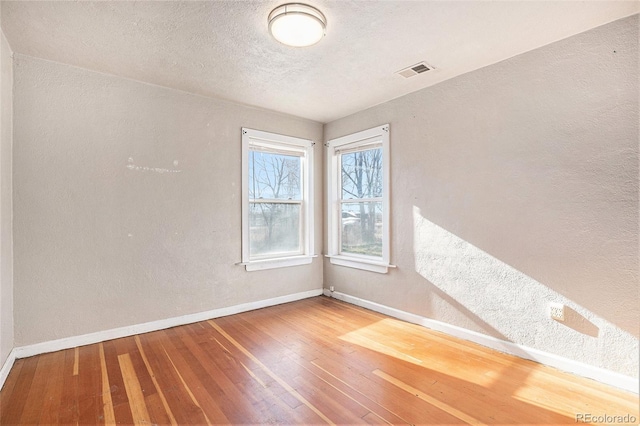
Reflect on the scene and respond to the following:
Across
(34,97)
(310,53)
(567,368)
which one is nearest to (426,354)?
(567,368)

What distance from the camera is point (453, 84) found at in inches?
115

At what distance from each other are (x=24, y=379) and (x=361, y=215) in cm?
336

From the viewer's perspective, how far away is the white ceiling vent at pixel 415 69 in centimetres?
269

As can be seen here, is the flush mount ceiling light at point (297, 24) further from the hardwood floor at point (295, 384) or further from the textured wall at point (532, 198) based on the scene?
the hardwood floor at point (295, 384)

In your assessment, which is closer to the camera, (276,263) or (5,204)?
(5,204)

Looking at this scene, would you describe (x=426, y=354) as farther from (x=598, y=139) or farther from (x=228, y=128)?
(x=228, y=128)

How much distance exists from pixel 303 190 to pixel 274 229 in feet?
2.23

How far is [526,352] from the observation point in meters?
2.44

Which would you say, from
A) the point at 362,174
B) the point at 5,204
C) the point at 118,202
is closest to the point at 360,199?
the point at 362,174

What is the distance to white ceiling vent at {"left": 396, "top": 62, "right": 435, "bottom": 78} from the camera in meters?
2.69

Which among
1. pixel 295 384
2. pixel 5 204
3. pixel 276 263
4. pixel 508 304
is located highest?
pixel 5 204

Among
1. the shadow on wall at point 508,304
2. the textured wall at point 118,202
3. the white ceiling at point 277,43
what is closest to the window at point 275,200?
the textured wall at point 118,202

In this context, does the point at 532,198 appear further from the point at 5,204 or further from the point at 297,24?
the point at 5,204

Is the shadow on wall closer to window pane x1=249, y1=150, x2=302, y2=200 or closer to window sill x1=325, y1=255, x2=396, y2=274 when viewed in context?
window sill x1=325, y1=255, x2=396, y2=274
